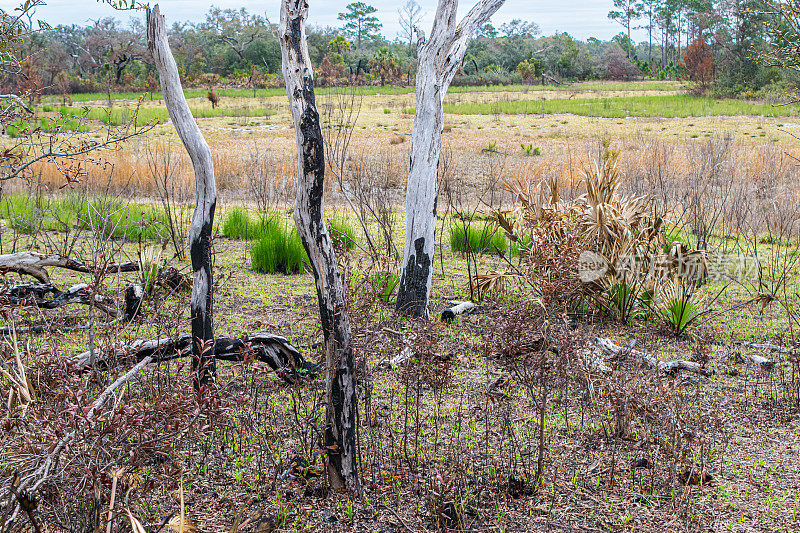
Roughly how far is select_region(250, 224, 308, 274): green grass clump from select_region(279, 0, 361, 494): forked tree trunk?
397 cm

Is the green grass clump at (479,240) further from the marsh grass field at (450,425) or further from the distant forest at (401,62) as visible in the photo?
the distant forest at (401,62)

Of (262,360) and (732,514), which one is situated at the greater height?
(262,360)

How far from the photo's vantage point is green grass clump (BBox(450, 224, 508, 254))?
7.00 m

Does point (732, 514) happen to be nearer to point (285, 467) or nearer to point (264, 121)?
point (285, 467)

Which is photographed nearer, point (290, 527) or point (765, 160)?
point (290, 527)

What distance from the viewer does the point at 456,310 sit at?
5.39 m

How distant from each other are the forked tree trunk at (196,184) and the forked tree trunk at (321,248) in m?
1.11

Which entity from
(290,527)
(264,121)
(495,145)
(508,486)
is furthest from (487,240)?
(264,121)

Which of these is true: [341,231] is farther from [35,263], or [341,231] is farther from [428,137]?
[35,263]

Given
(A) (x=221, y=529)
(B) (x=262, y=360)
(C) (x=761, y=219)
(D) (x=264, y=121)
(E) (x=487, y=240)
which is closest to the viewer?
(A) (x=221, y=529)

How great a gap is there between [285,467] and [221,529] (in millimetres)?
444

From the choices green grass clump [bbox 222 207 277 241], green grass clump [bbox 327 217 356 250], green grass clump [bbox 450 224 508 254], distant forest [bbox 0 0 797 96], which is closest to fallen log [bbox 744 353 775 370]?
green grass clump [bbox 450 224 508 254]

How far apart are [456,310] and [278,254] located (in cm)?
221

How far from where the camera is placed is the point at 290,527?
8.65 ft
